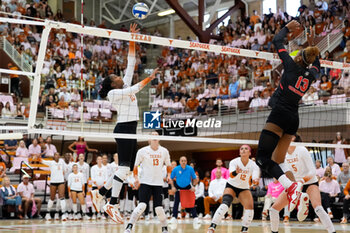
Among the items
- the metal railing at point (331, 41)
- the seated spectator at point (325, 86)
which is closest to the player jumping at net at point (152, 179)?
the seated spectator at point (325, 86)

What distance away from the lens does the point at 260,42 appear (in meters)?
26.2

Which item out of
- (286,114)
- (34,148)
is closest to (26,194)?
(34,148)

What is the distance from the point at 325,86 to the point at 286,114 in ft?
42.1

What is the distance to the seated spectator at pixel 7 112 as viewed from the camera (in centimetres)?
1939

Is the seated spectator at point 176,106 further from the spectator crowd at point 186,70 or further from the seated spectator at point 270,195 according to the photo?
the seated spectator at point 270,195

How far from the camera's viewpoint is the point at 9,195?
1628cm

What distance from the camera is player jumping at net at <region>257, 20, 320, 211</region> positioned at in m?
6.50

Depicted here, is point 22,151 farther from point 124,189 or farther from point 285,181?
point 285,181

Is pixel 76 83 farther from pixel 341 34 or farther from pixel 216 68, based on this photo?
pixel 341 34

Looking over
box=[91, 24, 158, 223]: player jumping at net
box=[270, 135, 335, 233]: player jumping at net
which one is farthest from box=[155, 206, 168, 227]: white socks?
box=[270, 135, 335, 233]: player jumping at net

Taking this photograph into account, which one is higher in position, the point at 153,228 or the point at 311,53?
the point at 311,53

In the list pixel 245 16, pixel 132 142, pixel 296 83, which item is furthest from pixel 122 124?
pixel 245 16

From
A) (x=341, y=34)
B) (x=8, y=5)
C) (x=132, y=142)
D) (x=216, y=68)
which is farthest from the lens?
(x=8, y=5)

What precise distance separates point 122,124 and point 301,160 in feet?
9.40
